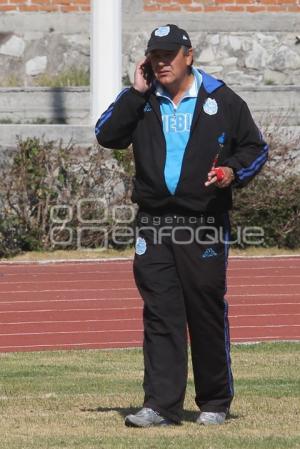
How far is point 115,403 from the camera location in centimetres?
753

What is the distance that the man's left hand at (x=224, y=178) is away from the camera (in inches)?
260

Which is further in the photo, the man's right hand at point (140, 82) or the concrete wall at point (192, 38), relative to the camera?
the concrete wall at point (192, 38)

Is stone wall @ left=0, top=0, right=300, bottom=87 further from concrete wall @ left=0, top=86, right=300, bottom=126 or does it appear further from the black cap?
the black cap

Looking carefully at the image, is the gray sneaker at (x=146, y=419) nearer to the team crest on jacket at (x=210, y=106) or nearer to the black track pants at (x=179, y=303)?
the black track pants at (x=179, y=303)

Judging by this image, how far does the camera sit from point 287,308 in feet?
42.1

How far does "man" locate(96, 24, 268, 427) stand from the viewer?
677 centimetres

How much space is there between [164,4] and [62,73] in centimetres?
230

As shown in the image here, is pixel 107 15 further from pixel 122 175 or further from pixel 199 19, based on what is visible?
pixel 199 19

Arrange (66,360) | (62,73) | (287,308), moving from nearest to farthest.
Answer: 1. (66,360)
2. (287,308)
3. (62,73)

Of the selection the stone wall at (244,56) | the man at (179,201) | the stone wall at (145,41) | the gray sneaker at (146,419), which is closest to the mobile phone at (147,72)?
the man at (179,201)

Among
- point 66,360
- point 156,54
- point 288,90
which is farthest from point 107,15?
point 156,54

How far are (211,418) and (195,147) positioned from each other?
55.3 inches

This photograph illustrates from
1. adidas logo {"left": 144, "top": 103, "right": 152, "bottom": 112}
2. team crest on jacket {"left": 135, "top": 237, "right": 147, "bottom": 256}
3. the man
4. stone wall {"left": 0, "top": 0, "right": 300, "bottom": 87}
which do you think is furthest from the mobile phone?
stone wall {"left": 0, "top": 0, "right": 300, "bottom": 87}

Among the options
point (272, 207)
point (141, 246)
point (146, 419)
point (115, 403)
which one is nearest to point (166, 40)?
point (141, 246)
